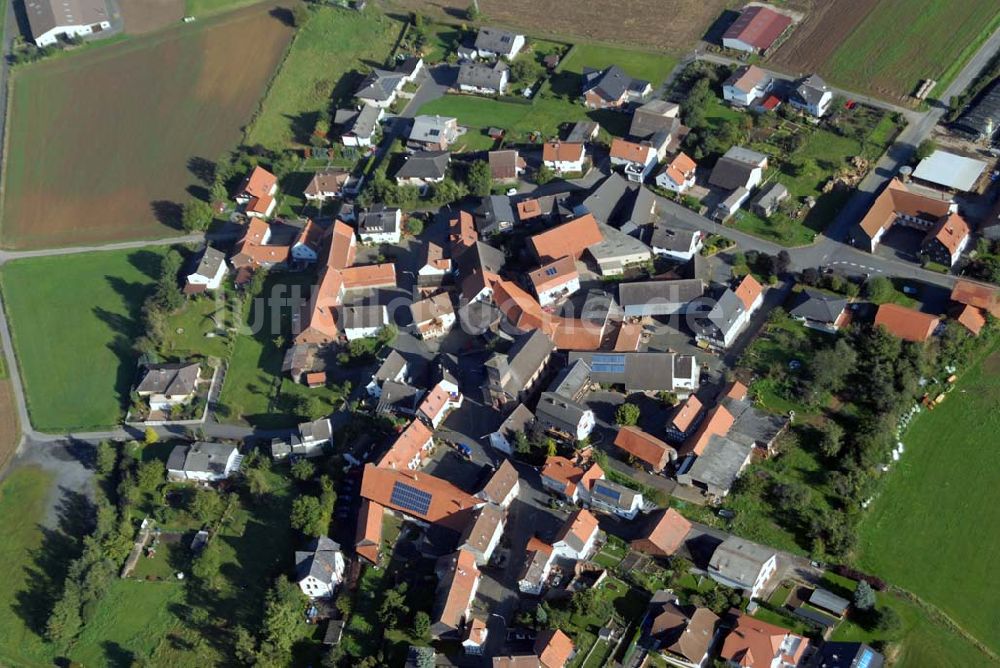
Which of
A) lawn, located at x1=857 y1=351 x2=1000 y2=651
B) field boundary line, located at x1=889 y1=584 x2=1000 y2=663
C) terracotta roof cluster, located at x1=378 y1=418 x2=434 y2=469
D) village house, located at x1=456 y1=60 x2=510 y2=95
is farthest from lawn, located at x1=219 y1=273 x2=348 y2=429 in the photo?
field boundary line, located at x1=889 y1=584 x2=1000 y2=663

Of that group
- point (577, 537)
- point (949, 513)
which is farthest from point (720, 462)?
point (949, 513)

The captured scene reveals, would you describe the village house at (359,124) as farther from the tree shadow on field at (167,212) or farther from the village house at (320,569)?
the village house at (320,569)

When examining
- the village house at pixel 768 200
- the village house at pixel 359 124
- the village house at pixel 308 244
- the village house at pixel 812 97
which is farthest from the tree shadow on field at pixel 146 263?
the village house at pixel 812 97

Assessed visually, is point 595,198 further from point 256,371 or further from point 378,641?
point 378,641

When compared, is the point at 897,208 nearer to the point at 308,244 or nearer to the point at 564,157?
the point at 564,157

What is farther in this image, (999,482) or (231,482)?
(231,482)

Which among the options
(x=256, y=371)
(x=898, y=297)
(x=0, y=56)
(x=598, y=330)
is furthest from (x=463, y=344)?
(x=0, y=56)

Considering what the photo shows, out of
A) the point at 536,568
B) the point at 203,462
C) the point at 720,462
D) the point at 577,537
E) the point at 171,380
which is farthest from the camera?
the point at 171,380
